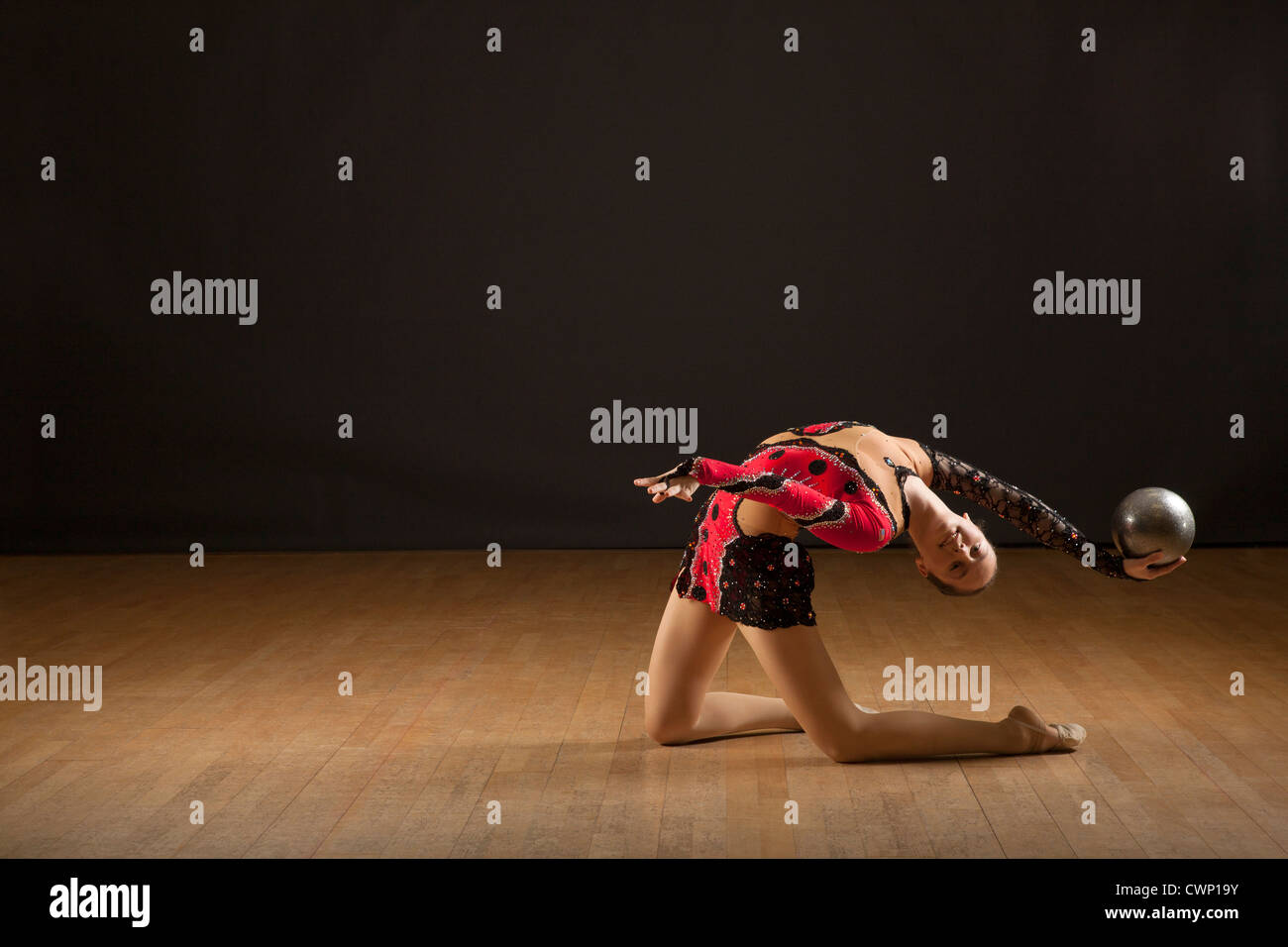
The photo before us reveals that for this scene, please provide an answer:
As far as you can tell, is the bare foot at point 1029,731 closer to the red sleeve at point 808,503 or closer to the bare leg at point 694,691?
the bare leg at point 694,691

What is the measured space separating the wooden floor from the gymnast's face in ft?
1.48

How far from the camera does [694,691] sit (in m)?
3.36

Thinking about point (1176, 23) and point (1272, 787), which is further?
point (1176, 23)

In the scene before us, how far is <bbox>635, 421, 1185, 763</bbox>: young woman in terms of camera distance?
10.1 ft

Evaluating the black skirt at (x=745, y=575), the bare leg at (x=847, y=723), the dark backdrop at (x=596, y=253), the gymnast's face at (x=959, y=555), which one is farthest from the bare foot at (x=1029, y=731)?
the dark backdrop at (x=596, y=253)

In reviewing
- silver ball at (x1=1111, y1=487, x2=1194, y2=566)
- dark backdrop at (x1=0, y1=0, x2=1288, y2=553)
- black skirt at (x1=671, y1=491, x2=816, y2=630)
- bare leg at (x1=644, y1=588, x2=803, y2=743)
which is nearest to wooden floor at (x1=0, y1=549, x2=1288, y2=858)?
bare leg at (x1=644, y1=588, x2=803, y2=743)

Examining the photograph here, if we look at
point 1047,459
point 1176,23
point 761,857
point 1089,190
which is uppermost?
point 1176,23

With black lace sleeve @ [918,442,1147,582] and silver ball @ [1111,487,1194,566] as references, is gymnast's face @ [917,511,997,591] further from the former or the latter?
silver ball @ [1111,487,1194,566]

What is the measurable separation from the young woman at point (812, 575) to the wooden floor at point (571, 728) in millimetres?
92

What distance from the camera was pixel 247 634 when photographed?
4.98m

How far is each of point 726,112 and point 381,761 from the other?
4577mm

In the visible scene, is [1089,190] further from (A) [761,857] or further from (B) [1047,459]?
(A) [761,857]

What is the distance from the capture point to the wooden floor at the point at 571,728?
111 inches

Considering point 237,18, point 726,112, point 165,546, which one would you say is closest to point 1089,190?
point 726,112
